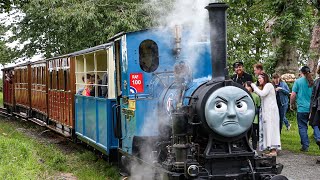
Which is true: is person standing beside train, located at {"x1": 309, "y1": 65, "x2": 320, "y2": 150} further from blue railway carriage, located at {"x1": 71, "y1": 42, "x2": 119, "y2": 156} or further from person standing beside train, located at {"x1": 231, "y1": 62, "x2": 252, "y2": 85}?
blue railway carriage, located at {"x1": 71, "y1": 42, "x2": 119, "y2": 156}

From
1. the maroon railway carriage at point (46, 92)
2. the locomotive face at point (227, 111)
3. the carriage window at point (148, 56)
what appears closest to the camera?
the locomotive face at point (227, 111)

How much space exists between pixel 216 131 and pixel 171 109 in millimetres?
965

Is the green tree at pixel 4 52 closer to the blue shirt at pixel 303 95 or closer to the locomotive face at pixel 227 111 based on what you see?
the blue shirt at pixel 303 95

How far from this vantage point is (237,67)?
8.85 meters

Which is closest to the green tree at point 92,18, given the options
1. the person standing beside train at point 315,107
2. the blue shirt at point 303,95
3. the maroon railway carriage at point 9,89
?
the maroon railway carriage at point 9,89

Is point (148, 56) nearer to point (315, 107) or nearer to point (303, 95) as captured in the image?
point (315, 107)

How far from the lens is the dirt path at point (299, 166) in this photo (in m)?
7.70

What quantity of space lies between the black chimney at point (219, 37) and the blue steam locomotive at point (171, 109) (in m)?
0.01

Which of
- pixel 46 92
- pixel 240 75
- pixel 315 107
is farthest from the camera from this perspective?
pixel 46 92

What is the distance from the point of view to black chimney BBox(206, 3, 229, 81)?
5.68m

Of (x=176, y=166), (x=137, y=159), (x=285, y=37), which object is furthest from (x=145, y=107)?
(x=285, y=37)

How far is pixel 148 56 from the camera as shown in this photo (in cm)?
715

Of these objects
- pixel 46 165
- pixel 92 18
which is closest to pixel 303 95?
pixel 46 165

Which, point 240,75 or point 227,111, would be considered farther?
point 240,75
